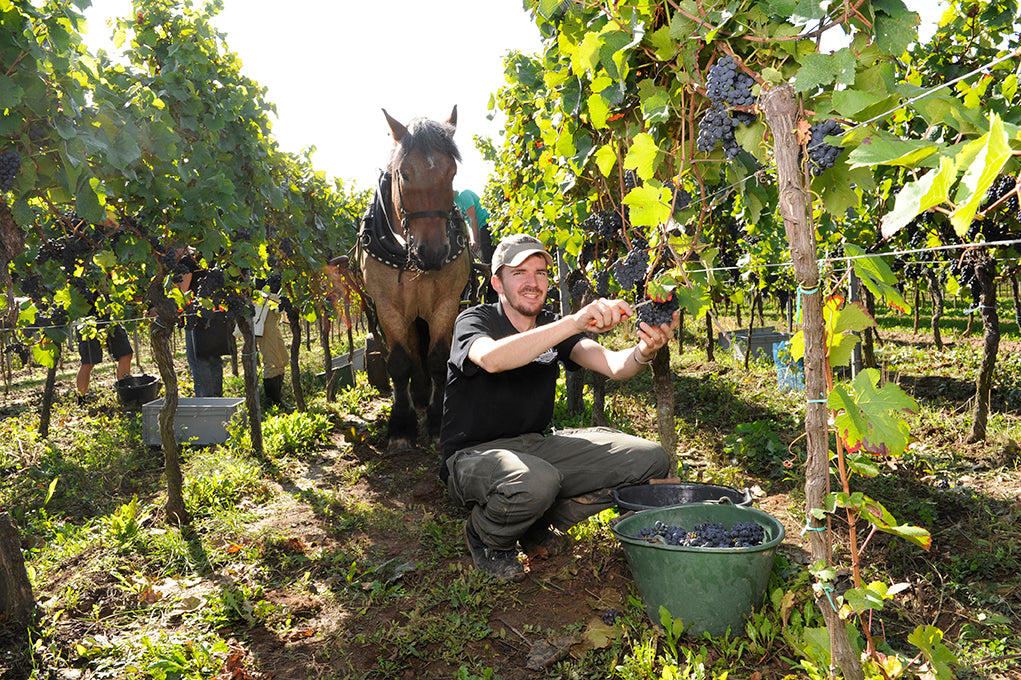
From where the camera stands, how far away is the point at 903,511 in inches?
131

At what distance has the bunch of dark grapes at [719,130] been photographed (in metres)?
1.64

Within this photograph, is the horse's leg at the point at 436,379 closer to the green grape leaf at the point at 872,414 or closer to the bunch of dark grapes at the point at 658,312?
the bunch of dark grapes at the point at 658,312

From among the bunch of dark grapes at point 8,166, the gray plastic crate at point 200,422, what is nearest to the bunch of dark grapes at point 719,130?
the bunch of dark grapes at point 8,166

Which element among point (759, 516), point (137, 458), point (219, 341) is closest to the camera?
point (759, 516)

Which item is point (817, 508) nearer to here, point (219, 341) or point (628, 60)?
point (628, 60)

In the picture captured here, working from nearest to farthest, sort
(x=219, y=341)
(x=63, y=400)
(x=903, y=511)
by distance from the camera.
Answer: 1. (x=903, y=511)
2. (x=219, y=341)
3. (x=63, y=400)

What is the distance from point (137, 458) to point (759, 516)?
4.98 metres

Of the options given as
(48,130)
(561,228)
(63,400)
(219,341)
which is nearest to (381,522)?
(561,228)

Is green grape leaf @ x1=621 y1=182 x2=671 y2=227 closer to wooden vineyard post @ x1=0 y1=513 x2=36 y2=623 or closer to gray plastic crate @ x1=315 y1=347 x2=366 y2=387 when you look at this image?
wooden vineyard post @ x1=0 y1=513 x2=36 y2=623

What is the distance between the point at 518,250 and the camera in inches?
122

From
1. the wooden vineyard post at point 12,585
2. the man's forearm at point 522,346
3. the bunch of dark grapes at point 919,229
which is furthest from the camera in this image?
the bunch of dark grapes at point 919,229

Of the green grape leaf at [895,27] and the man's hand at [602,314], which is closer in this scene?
the green grape leaf at [895,27]

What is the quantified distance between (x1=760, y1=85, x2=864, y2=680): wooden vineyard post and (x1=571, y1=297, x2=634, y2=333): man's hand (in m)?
0.88

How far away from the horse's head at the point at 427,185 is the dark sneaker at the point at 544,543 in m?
2.03
